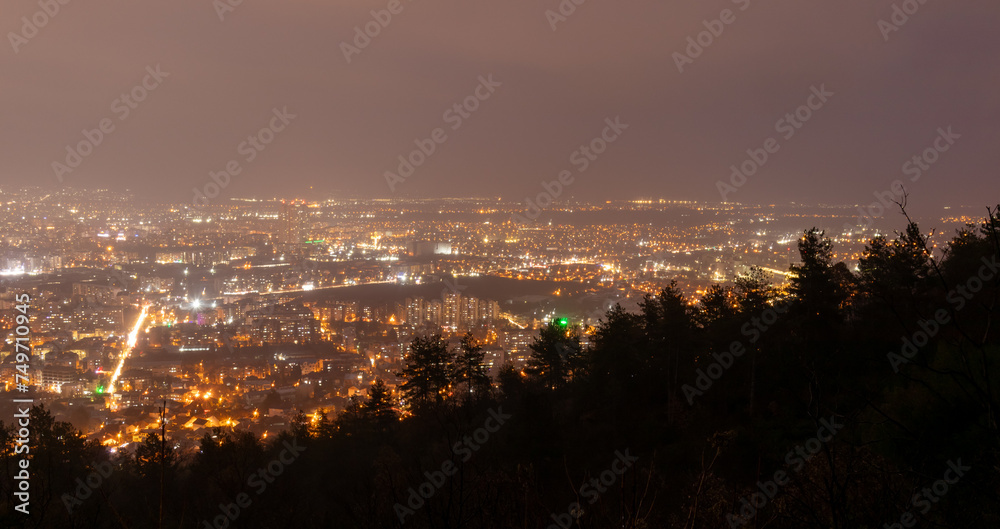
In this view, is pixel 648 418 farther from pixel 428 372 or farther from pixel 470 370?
pixel 428 372

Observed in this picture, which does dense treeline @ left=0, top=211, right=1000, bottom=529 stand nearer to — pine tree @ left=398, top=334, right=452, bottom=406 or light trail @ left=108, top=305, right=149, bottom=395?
pine tree @ left=398, top=334, right=452, bottom=406

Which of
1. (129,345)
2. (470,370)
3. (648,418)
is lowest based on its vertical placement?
(648,418)

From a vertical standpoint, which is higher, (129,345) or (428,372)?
(129,345)

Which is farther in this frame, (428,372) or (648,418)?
(428,372)

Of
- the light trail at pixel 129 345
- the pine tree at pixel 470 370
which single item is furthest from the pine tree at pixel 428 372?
the light trail at pixel 129 345

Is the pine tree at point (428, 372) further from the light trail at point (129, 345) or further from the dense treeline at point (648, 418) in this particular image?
the light trail at point (129, 345)

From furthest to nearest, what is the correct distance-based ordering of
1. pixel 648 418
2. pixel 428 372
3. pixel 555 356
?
pixel 555 356
pixel 428 372
pixel 648 418

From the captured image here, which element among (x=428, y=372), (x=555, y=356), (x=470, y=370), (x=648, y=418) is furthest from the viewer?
(x=555, y=356)

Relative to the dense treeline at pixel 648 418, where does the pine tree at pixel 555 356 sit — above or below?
above

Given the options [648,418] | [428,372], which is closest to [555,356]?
[428,372]
